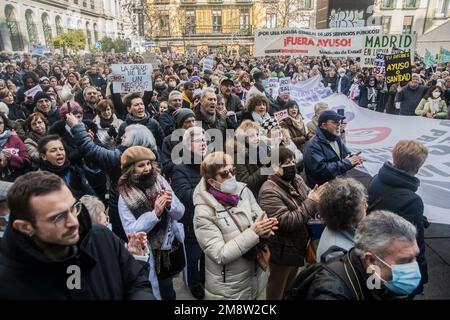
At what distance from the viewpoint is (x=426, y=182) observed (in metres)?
3.47

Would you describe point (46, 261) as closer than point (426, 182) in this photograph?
Yes

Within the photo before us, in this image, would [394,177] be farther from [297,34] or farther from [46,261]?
[297,34]

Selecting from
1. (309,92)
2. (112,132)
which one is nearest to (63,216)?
(112,132)

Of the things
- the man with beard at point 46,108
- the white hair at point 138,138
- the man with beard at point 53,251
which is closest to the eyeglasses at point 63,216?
the man with beard at point 53,251

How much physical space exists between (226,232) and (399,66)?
6.86 m

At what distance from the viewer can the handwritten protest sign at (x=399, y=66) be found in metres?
7.38

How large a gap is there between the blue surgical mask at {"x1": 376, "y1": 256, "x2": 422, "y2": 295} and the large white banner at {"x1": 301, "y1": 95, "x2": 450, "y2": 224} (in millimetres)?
1791

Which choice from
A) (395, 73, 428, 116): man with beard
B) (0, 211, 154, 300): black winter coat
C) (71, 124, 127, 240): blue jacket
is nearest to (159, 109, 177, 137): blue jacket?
(71, 124, 127, 240): blue jacket

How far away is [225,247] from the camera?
236 centimetres

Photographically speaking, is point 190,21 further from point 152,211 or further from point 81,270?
point 81,270

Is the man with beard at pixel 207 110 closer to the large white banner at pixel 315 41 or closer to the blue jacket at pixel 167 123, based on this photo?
the blue jacket at pixel 167 123
